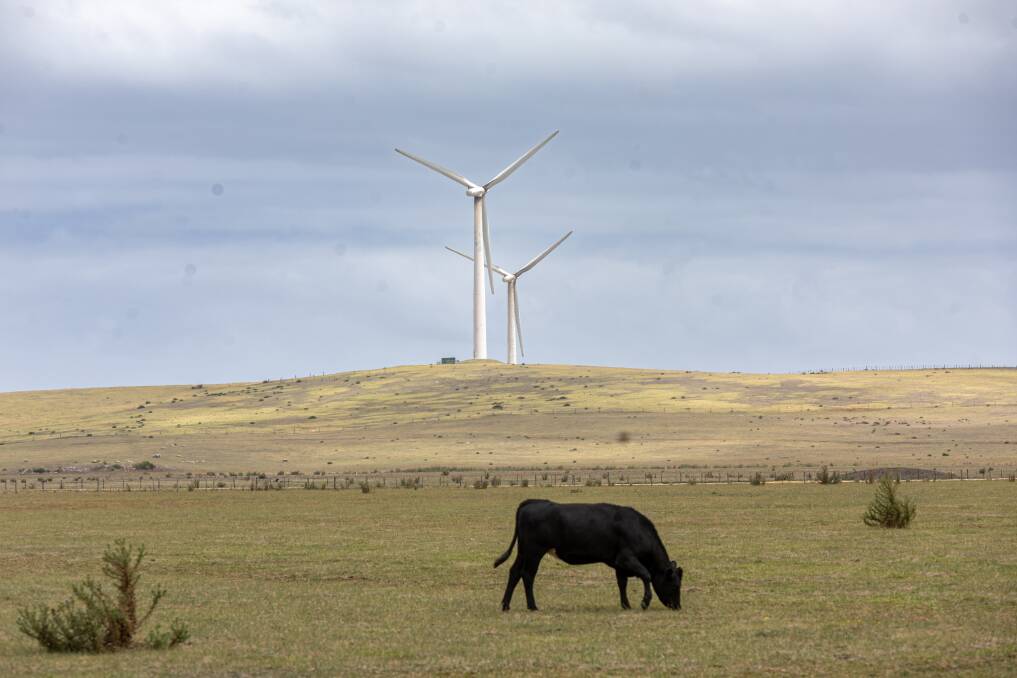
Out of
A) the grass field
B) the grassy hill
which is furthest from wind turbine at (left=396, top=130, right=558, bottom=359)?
the grass field

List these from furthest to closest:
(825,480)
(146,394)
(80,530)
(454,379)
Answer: (146,394) → (454,379) → (825,480) → (80,530)

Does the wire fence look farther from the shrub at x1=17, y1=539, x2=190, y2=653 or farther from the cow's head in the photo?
the shrub at x1=17, y1=539, x2=190, y2=653

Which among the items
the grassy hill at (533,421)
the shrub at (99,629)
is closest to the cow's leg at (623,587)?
the shrub at (99,629)

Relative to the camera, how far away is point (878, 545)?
114 ft

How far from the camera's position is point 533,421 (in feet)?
435

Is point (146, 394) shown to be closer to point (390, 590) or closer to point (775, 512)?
point (775, 512)

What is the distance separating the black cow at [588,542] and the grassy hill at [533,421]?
68.3m

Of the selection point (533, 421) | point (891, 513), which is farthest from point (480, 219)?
point (891, 513)

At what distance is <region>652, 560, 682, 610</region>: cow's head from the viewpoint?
2378cm

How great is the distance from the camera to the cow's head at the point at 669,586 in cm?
2378

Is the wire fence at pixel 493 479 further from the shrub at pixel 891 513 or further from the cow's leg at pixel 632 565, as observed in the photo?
the cow's leg at pixel 632 565

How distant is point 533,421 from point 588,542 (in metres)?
109

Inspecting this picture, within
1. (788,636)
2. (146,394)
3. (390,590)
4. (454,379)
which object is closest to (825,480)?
(390,590)

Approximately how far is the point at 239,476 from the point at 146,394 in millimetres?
105121
